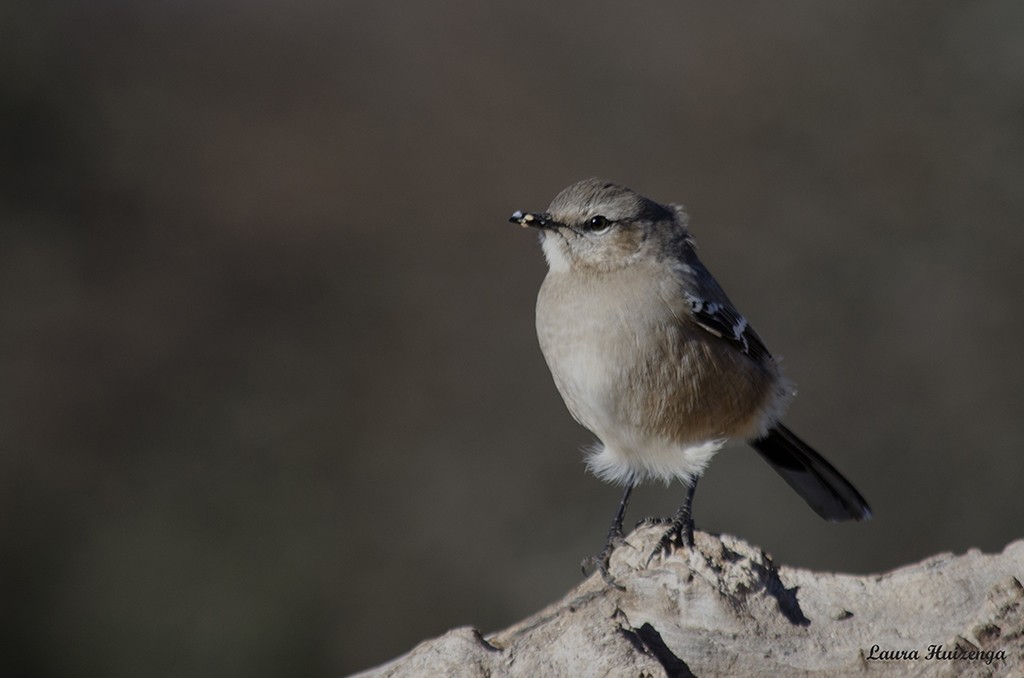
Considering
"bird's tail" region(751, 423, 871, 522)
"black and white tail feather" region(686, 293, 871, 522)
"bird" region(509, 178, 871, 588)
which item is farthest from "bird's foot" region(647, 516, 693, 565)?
"bird's tail" region(751, 423, 871, 522)

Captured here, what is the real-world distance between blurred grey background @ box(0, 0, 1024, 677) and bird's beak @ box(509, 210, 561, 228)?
462 cm

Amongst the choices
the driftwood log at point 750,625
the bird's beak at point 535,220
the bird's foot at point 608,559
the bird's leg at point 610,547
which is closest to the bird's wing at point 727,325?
the bird's beak at point 535,220

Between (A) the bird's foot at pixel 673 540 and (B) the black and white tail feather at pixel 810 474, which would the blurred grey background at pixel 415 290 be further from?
(A) the bird's foot at pixel 673 540

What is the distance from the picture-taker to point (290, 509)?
32.9ft

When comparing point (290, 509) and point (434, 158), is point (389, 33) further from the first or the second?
point (290, 509)

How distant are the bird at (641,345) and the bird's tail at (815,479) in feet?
1.11

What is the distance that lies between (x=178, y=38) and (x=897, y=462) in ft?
35.1

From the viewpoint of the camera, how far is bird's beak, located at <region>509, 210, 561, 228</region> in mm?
5309

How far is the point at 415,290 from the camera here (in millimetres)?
12250

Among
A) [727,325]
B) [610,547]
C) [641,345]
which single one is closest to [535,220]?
[641,345]

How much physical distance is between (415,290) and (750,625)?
858 centimetres

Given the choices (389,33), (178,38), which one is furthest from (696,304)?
(178,38)

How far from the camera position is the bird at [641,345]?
16.5ft

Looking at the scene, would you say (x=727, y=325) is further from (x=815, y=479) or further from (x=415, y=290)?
(x=415, y=290)
